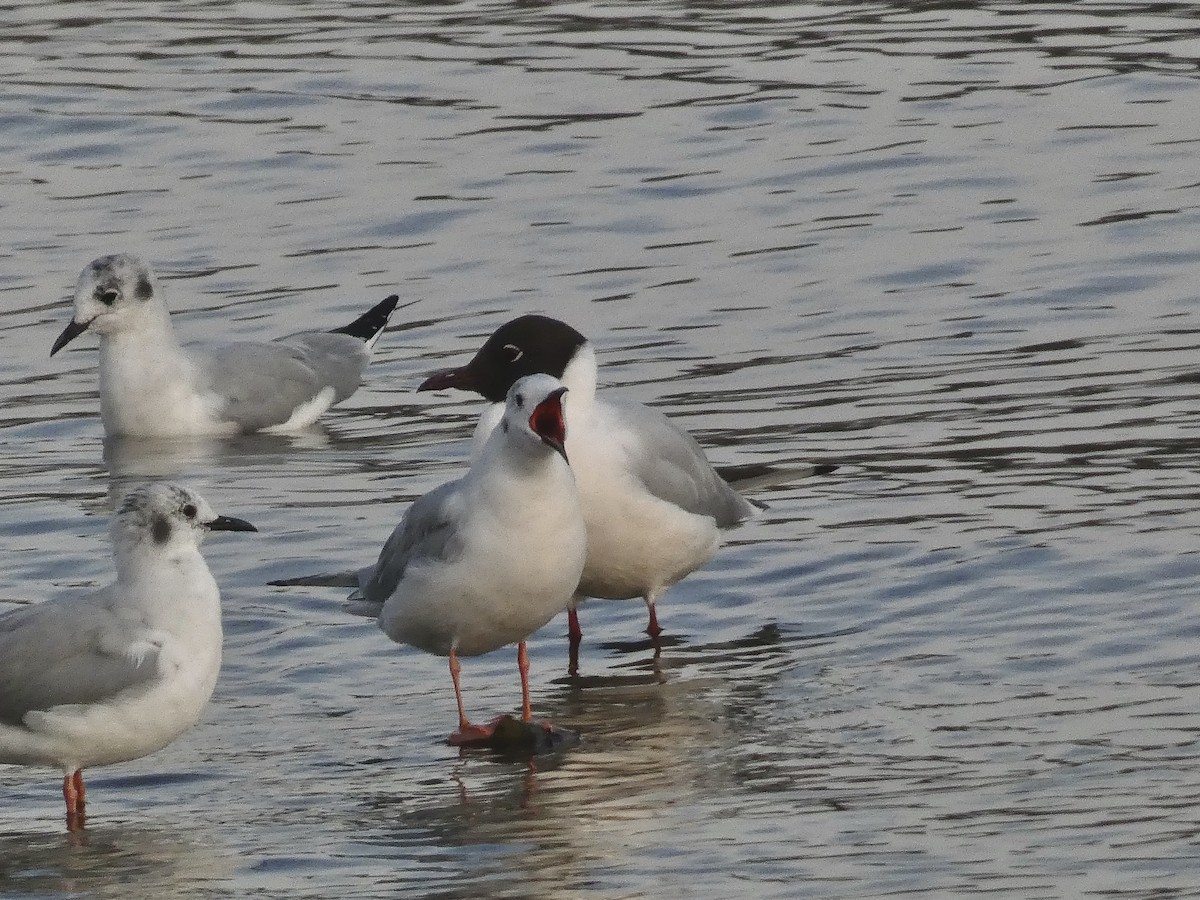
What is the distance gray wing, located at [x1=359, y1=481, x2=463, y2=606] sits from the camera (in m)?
7.67

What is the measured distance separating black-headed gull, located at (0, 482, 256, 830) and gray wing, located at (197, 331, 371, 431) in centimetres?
549

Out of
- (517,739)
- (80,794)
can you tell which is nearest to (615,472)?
(517,739)

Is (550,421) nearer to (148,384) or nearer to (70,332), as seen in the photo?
(148,384)

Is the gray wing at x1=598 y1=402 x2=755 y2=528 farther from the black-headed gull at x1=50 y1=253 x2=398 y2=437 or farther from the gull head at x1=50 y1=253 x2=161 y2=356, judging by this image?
the gull head at x1=50 y1=253 x2=161 y2=356

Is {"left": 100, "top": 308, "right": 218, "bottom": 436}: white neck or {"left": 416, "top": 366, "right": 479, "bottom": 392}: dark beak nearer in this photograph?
{"left": 416, "top": 366, "right": 479, "bottom": 392}: dark beak

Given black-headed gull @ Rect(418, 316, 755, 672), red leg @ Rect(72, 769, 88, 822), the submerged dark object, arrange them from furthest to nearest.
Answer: black-headed gull @ Rect(418, 316, 755, 672)
the submerged dark object
red leg @ Rect(72, 769, 88, 822)

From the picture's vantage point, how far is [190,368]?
501 inches

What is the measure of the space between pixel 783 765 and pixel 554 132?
10894 mm

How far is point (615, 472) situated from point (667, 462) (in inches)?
13.0

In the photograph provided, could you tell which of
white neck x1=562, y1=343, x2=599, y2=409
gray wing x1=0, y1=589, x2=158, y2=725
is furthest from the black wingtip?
gray wing x1=0, y1=589, x2=158, y2=725

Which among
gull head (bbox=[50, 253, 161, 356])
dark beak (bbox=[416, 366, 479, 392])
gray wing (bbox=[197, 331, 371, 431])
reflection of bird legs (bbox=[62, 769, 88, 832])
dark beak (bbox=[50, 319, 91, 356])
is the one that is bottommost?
reflection of bird legs (bbox=[62, 769, 88, 832])

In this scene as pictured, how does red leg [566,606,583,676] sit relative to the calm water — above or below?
below

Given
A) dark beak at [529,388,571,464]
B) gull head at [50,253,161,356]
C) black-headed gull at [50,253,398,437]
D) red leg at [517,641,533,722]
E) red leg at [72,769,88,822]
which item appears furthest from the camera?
gull head at [50,253,161,356]

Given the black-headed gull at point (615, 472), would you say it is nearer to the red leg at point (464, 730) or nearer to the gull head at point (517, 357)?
the gull head at point (517, 357)
